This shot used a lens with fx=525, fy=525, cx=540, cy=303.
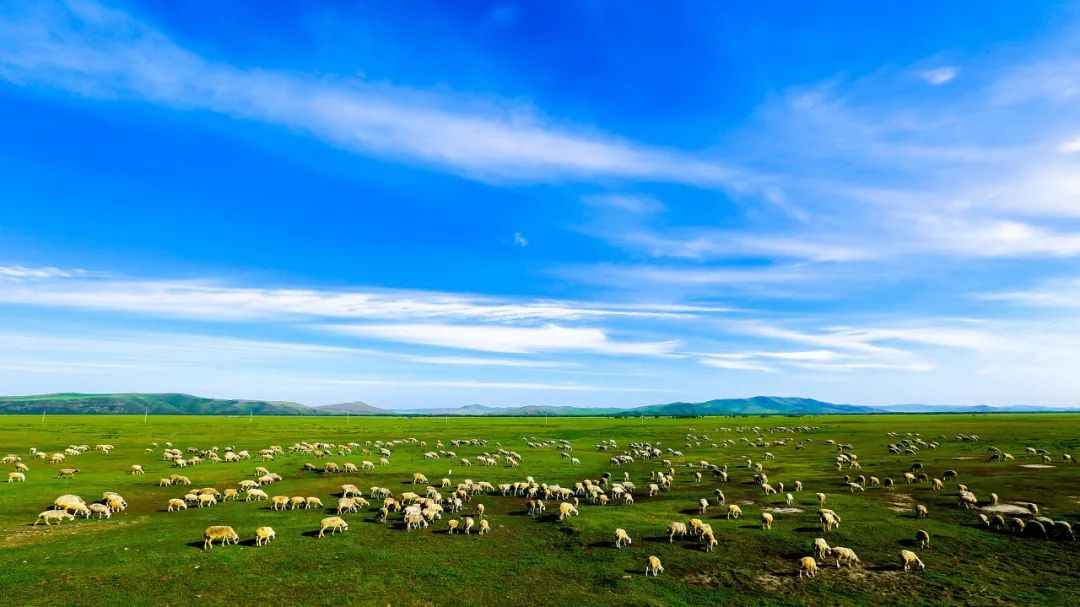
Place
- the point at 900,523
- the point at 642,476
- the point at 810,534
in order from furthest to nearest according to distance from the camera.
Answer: the point at 642,476 → the point at 900,523 → the point at 810,534

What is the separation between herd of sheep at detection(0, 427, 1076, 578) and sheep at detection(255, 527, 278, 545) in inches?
2.0

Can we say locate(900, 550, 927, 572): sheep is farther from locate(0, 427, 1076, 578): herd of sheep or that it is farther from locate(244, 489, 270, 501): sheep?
locate(244, 489, 270, 501): sheep

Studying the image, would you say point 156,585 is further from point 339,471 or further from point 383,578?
point 339,471

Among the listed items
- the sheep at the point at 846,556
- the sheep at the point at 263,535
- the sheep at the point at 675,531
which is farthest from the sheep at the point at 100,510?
the sheep at the point at 846,556

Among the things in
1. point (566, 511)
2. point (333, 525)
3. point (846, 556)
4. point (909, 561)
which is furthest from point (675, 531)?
point (333, 525)

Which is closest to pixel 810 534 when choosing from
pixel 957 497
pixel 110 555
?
pixel 957 497

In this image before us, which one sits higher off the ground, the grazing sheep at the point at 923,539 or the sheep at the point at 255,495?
the grazing sheep at the point at 923,539

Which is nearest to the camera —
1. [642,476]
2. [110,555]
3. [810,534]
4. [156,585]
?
[156,585]

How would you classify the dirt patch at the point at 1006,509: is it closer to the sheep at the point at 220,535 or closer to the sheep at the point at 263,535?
the sheep at the point at 263,535

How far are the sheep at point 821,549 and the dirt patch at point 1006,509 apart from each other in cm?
1799

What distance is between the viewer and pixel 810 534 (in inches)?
1208

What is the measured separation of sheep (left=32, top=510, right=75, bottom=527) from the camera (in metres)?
31.8

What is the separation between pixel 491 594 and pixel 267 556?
1224 centimetres

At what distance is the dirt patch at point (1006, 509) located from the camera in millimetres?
35094
